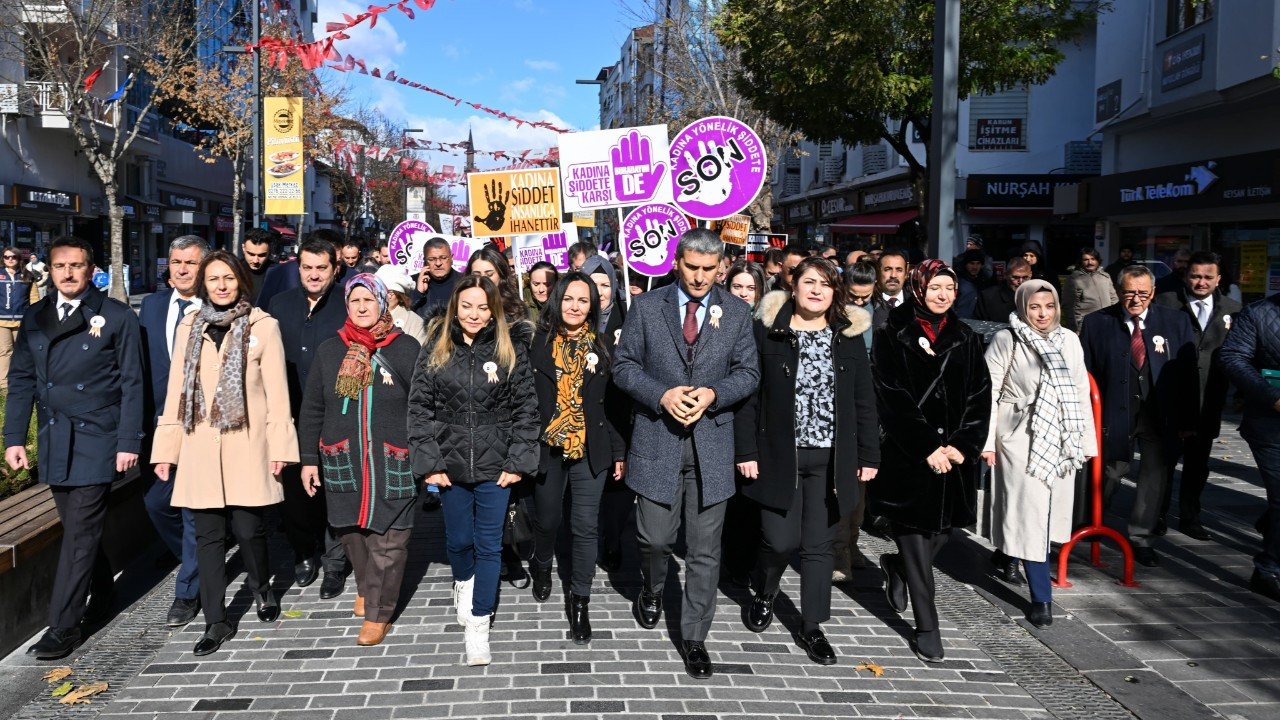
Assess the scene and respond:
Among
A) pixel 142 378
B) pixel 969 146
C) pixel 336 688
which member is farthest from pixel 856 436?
pixel 969 146

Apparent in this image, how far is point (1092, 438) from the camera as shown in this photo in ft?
Result: 18.6

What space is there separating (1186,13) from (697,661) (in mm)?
15856

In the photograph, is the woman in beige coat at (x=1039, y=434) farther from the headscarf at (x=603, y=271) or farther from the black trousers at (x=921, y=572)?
the headscarf at (x=603, y=271)

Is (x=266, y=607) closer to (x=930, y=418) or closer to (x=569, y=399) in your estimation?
(x=569, y=399)

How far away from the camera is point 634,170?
10070 millimetres

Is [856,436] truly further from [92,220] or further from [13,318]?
[92,220]

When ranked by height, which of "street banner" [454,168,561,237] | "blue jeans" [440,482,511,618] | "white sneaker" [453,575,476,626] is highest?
"street banner" [454,168,561,237]

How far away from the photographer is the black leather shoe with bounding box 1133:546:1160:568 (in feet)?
22.2

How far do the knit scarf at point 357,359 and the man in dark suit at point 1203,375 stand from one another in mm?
5179

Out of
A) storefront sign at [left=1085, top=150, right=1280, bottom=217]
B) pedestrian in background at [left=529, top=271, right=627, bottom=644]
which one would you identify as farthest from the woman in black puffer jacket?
storefront sign at [left=1085, top=150, right=1280, bottom=217]

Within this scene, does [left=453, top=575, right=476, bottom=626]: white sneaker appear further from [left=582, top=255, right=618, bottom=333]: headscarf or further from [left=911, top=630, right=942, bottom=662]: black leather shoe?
[left=582, top=255, right=618, bottom=333]: headscarf

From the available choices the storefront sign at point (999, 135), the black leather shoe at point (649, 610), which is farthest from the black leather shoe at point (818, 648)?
the storefront sign at point (999, 135)

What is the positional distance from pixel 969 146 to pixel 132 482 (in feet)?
82.7

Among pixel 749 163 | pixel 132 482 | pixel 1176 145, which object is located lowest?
pixel 132 482
